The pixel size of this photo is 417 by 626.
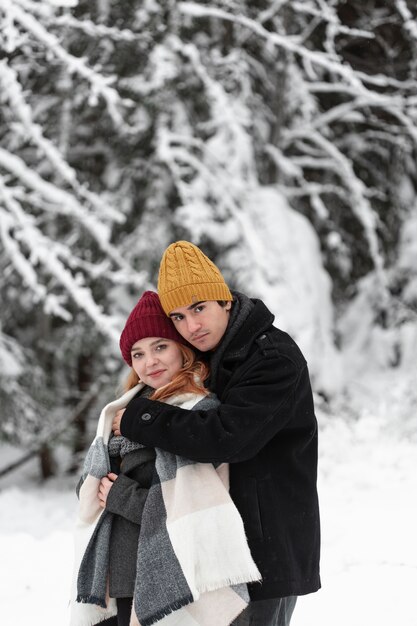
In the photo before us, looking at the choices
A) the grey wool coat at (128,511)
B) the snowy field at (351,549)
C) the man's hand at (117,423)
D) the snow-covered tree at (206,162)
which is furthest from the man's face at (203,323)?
the snow-covered tree at (206,162)

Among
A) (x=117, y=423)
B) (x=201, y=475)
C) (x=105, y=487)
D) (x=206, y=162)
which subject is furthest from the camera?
(x=206, y=162)

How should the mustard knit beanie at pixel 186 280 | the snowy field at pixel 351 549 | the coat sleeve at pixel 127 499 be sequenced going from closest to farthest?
the coat sleeve at pixel 127 499 → the mustard knit beanie at pixel 186 280 → the snowy field at pixel 351 549

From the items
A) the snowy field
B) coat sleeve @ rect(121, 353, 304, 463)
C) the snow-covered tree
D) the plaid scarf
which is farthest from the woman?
the snow-covered tree

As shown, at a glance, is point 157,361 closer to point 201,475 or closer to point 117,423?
point 117,423

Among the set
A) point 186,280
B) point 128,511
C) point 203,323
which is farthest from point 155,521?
point 186,280

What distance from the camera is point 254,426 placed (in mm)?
1874

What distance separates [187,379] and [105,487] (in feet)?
1.40

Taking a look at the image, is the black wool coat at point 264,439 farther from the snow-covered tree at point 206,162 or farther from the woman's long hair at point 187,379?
the snow-covered tree at point 206,162

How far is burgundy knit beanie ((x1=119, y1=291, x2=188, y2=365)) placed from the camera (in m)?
2.20

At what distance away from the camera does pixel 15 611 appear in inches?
145

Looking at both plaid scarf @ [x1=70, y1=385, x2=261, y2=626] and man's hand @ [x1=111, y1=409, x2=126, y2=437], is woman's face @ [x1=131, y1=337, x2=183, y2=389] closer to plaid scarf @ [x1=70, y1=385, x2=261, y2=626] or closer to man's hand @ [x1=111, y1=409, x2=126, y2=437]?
man's hand @ [x1=111, y1=409, x2=126, y2=437]

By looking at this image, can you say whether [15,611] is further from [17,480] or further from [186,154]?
[17,480]

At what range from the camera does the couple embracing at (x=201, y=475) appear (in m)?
1.90

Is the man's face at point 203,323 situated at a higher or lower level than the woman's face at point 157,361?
higher
